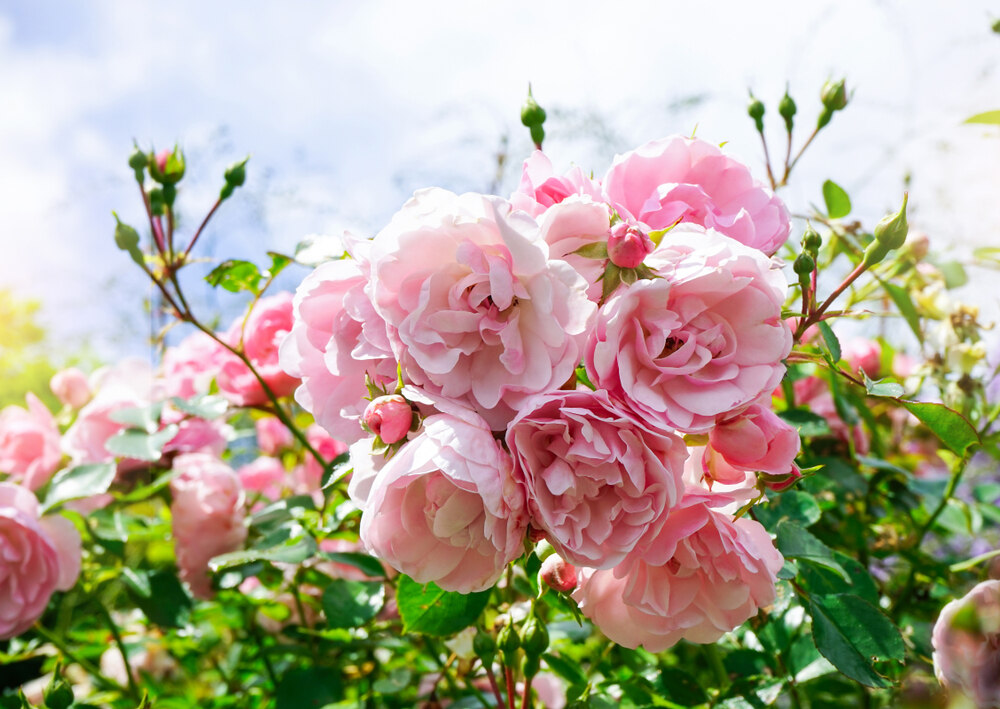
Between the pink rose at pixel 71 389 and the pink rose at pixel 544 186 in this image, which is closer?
the pink rose at pixel 544 186

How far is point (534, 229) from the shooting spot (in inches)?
14.9

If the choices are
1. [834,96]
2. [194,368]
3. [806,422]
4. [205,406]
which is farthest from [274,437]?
[834,96]

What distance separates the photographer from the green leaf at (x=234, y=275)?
70 cm

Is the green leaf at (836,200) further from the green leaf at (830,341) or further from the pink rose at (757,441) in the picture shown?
the pink rose at (757,441)

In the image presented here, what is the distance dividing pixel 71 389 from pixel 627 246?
0.91 meters

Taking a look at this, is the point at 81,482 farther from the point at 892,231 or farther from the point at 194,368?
the point at 892,231

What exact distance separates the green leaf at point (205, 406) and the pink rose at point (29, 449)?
0.24 meters

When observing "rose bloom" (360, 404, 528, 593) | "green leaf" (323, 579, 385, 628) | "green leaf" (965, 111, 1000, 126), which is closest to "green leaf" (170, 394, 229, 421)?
"green leaf" (323, 579, 385, 628)

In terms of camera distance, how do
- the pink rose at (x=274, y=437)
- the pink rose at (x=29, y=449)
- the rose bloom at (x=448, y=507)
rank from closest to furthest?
the rose bloom at (x=448, y=507)
the pink rose at (x=29, y=449)
the pink rose at (x=274, y=437)

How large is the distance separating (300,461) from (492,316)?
673 millimetres

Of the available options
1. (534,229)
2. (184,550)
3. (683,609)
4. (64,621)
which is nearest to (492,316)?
(534,229)

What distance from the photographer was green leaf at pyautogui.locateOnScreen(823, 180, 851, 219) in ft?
2.34

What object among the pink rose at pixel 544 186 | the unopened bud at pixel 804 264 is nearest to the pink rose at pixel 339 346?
the pink rose at pixel 544 186

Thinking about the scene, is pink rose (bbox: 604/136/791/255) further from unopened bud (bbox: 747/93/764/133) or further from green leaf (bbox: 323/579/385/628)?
green leaf (bbox: 323/579/385/628)
